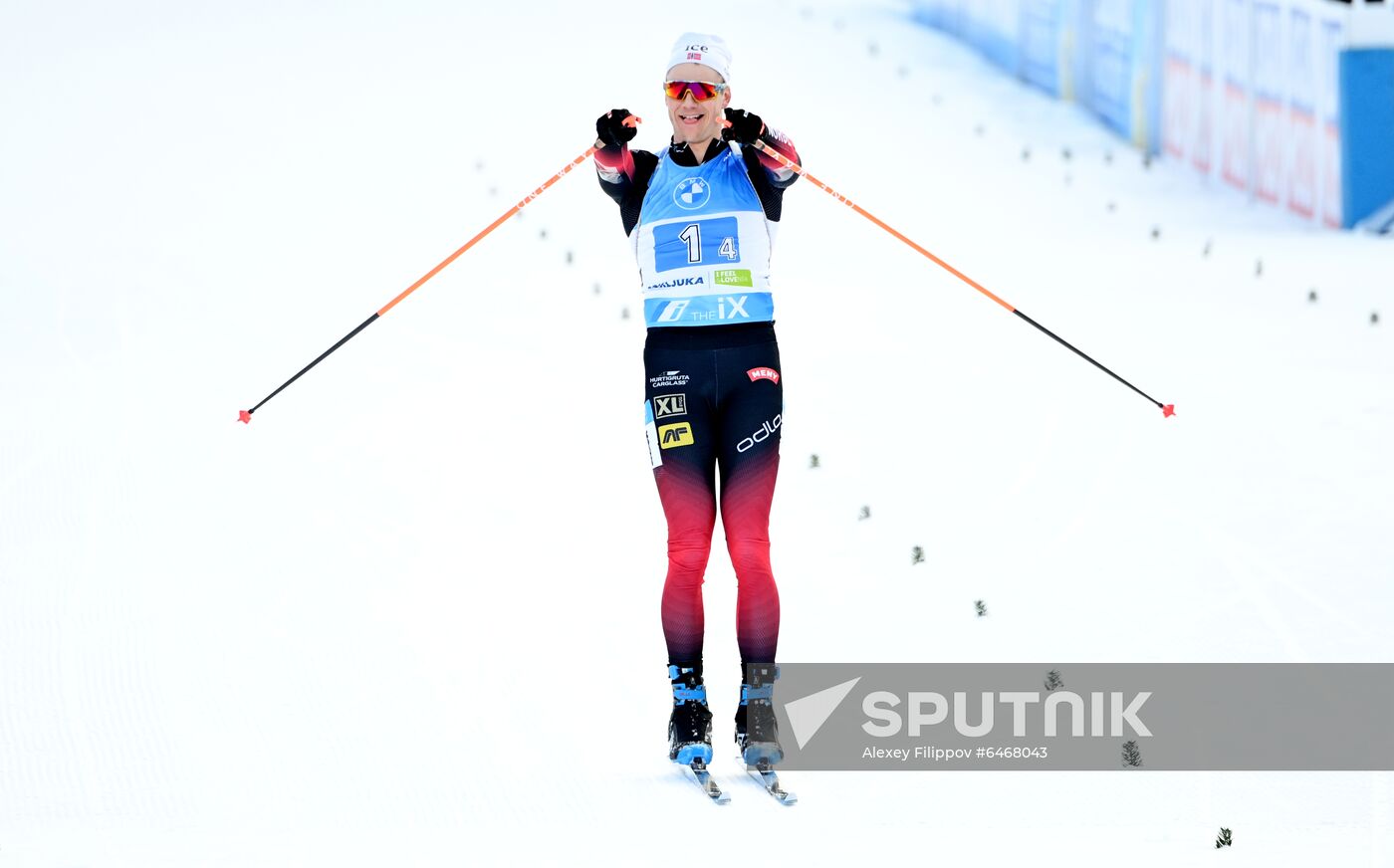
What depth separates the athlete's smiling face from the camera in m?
5.93

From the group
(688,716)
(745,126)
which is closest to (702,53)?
(745,126)

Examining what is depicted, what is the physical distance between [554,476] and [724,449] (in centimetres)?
406

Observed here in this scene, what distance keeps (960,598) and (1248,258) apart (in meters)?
7.86

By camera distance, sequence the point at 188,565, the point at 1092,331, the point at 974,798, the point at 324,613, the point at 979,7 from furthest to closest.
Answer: the point at 979,7 → the point at 1092,331 → the point at 188,565 → the point at 324,613 → the point at 974,798

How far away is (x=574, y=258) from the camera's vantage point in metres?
14.6

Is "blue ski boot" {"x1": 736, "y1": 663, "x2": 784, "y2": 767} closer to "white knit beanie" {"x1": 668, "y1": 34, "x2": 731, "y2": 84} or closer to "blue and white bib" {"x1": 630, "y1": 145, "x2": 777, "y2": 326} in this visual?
"blue and white bib" {"x1": 630, "y1": 145, "x2": 777, "y2": 326}

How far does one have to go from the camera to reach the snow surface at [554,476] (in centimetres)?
610

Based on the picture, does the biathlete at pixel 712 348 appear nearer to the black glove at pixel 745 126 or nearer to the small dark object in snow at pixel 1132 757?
the black glove at pixel 745 126

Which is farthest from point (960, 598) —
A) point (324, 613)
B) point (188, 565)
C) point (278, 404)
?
point (278, 404)

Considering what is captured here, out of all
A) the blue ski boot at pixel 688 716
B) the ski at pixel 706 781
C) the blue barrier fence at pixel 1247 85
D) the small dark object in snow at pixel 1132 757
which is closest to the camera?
the ski at pixel 706 781

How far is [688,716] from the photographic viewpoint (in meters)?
6.07

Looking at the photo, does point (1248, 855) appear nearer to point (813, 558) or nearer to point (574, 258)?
point (813, 558)

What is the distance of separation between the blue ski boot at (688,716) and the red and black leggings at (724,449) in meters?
0.06

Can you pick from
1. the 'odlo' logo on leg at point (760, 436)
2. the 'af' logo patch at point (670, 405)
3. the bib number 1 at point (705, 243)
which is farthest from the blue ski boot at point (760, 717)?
the bib number 1 at point (705, 243)
